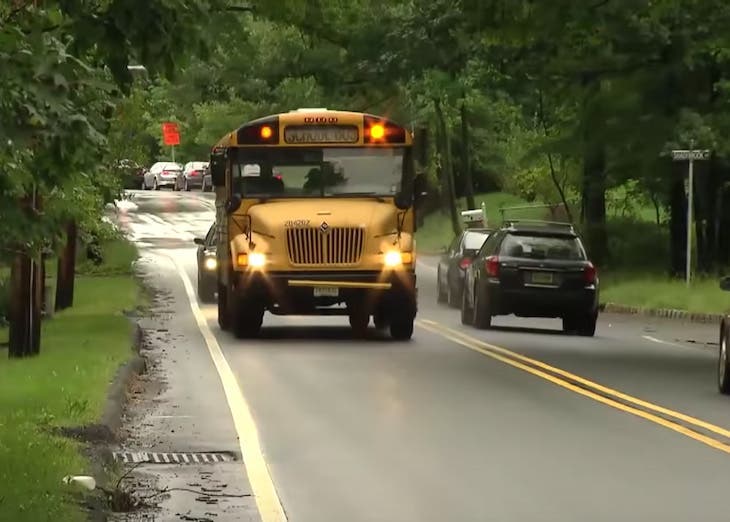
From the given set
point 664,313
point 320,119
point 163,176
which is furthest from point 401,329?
point 163,176

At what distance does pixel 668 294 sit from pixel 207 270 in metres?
8.93

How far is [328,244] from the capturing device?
936 inches

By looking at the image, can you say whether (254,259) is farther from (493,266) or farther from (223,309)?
(493,266)

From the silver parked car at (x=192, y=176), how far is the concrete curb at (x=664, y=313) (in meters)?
55.2

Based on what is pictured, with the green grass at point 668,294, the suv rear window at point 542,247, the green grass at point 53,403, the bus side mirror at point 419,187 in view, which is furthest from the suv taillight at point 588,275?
the green grass at point 53,403

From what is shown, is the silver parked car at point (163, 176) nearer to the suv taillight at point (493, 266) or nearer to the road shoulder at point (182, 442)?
the suv taillight at point (493, 266)

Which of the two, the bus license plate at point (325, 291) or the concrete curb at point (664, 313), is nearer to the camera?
the bus license plate at point (325, 291)

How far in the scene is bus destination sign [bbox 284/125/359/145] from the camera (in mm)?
24297

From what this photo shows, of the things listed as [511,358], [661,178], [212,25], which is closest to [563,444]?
[212,25]

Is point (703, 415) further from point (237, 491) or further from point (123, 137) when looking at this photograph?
point (123, 137)

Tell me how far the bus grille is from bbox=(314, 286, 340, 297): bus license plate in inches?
13.4

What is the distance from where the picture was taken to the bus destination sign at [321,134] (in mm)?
24297

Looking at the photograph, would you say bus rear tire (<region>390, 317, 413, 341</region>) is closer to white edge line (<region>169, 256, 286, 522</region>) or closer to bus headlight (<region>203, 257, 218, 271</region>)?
white edge line (<region>169, 256, 286, 522</region>)

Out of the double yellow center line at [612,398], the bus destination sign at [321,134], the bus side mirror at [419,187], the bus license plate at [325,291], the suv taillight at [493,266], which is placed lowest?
the double yellow center line at [612,398]
